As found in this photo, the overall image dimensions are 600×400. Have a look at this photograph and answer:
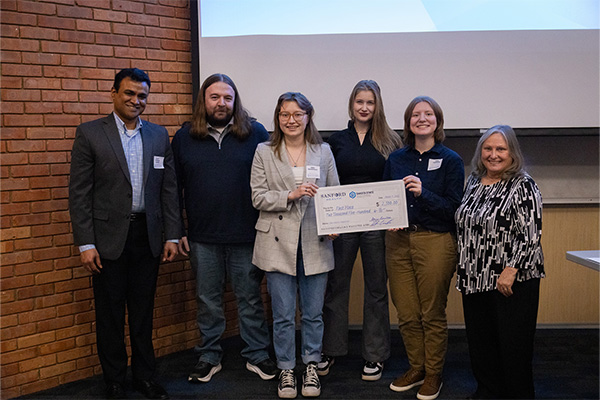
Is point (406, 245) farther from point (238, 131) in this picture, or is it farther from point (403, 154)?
point (238, 131)

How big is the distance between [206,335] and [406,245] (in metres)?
1.38

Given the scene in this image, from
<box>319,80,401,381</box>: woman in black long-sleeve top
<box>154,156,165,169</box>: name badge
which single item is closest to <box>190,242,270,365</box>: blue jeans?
<box>319,80,401,381</box>: woman in black long-sleeve top

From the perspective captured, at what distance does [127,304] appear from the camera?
2.93 meters

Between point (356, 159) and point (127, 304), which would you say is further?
point (356, 159)

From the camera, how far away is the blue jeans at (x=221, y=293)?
10.4 feet

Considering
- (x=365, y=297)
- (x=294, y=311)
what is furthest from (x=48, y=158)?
(x=365, y=297)

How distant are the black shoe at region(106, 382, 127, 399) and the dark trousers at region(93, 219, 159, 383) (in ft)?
0.10

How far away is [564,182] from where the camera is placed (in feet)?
13.4

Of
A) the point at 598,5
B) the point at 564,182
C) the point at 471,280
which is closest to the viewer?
the point at 471,280

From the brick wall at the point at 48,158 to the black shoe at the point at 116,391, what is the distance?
1.70ft

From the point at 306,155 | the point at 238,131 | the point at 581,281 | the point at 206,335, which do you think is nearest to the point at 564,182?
the point at 581,281

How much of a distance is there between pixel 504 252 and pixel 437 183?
506 mm

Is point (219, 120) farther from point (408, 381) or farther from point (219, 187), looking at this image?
point (408, 381)
